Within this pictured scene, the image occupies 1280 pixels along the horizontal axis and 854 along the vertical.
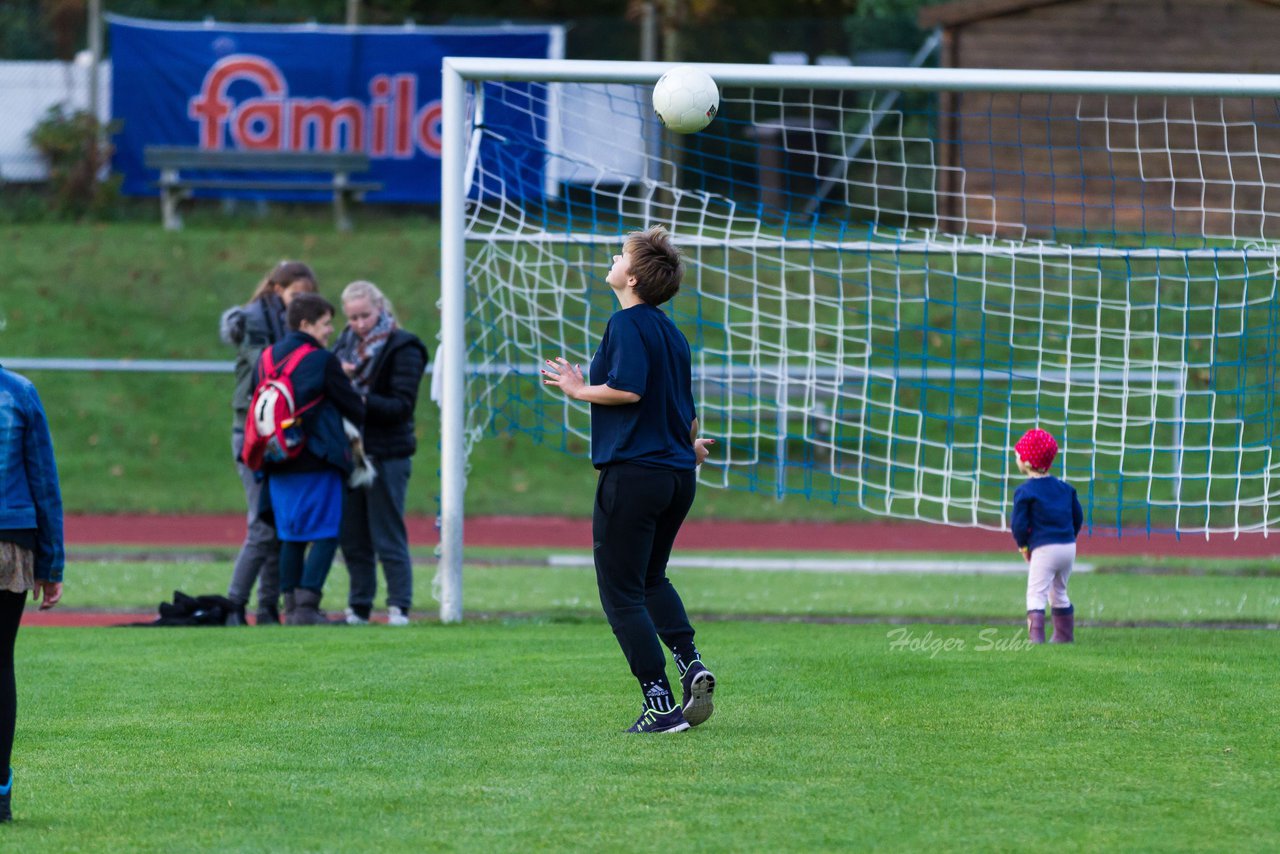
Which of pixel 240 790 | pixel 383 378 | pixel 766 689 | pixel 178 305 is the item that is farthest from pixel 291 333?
pixel 178 305

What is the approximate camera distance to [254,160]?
2320 centimetres

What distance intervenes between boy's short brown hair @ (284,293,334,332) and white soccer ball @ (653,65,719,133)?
208cm

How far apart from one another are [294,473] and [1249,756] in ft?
17.0

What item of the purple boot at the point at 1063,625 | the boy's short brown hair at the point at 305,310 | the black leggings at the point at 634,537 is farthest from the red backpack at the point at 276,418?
the purple boot at the point at 1063,625

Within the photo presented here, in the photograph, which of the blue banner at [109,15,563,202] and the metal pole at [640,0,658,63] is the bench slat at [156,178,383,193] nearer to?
the blue banner at [109,15,563,202]

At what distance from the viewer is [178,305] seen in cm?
2152

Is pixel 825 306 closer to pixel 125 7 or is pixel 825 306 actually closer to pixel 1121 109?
pixel 1121 109

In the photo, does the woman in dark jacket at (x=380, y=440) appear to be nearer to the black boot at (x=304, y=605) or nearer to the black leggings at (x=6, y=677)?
the black boot at (x=304, y=605)

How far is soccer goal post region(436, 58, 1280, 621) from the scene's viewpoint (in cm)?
938

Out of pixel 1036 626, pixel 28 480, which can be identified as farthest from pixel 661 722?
pixel 1036 626

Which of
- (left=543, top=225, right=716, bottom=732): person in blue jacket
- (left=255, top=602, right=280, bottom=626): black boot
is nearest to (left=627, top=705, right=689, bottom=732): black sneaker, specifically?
(left=543, top=225, right=716, bottom=732): person in blue jacket

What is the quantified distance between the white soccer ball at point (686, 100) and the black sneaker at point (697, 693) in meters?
3.34

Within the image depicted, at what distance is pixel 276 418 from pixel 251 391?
94cm

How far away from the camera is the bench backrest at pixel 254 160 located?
2298 centimetres
